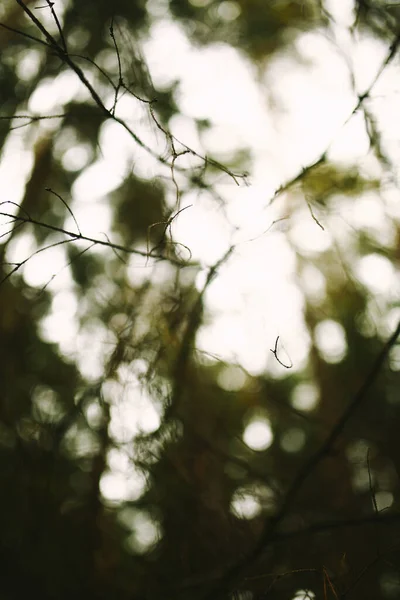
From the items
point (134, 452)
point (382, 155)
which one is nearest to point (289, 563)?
point (134, 452)

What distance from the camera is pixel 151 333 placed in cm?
241

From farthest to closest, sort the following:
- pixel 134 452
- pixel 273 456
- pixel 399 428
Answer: pixel 273 456
pixel 399 428
pixel 134 452

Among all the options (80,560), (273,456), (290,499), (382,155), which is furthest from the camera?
(273,456)

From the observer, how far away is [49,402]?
3.65m

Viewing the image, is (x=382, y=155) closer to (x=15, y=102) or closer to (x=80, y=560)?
(x=15, y=102)

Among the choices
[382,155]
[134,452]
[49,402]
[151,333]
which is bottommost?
[134,452]

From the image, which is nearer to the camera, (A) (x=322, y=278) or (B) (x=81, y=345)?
(B) (x=81, y=345)

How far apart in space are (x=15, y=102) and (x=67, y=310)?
182 cm

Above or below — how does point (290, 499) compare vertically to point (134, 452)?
below

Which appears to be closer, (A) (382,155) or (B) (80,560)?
(A) (382,155)

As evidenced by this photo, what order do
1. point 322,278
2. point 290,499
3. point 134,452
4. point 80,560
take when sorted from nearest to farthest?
point 290,499 < point 134,452 < point 80,560 < point 322,278

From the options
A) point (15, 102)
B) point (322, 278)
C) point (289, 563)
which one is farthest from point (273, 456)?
point (15, 102)

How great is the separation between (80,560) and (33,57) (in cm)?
423

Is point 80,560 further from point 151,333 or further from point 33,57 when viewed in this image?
point 33,57
